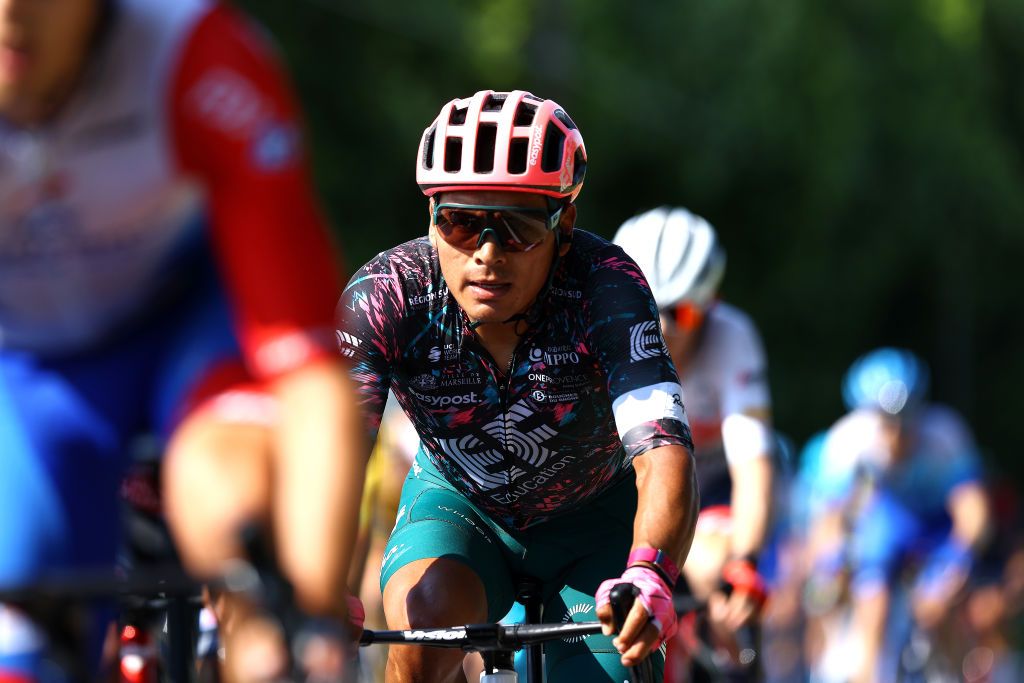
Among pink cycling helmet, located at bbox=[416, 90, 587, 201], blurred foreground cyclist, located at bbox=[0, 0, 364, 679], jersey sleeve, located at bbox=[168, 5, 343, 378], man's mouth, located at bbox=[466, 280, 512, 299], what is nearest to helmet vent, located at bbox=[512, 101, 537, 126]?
pink cycling helmet, located at bbox=[416, 90, 587, 201]

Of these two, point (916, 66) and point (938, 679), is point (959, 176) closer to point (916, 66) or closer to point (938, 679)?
point (916, 66)

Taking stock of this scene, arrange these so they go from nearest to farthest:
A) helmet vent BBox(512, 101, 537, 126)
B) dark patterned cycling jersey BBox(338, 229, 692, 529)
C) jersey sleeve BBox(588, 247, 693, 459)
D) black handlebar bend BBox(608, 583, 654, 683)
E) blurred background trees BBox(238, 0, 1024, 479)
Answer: black handlebar bend BBox(608, 583, 654, 683) → jersey sleeve BBox(588, 247, 693, 459) → dark patterned cycling jersey BBox(338, 229, 692, 529) → helmet vent BBox(512, 101, 537, 126) → blurred background trees BBox(238, 0, 1024, 479)

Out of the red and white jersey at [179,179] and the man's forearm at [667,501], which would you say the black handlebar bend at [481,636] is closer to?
the man's forearm at [667,501]

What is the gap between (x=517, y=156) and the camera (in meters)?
4.87

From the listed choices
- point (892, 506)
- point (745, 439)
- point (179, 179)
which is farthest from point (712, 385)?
point (892, 506)

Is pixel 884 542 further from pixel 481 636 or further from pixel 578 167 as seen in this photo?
pixel 481 636

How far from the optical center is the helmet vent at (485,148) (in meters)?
4.91

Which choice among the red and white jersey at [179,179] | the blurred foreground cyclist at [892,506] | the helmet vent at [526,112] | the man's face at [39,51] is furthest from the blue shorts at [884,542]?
the man's face at [39,51]

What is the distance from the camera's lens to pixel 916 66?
26219 mm

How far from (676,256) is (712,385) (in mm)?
573

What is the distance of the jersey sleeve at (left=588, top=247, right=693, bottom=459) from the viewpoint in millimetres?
4707

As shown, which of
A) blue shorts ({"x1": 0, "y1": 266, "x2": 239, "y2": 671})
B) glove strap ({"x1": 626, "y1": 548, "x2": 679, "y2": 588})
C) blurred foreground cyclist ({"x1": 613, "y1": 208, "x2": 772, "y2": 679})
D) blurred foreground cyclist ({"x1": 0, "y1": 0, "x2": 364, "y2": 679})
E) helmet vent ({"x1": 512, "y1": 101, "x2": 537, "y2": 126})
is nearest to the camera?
blurred foreground cyclist ({"x1": 0, "y1": 0, "x2": 364, "y2": 679})

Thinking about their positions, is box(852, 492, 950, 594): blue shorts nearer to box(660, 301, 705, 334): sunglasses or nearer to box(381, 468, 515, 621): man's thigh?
box(660, 301, 705, 334): sunglasses

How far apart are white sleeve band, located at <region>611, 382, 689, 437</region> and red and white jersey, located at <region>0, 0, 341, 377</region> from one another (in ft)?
5.58
